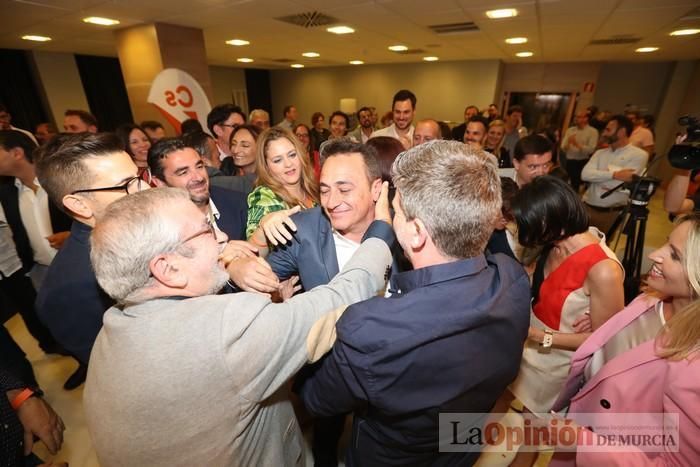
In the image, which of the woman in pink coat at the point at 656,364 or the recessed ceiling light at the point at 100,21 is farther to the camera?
the recessed ceiling light at the point at 100,21

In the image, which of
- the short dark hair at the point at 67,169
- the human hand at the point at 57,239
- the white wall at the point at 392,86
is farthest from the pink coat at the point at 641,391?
the white wall at the point at 392,86

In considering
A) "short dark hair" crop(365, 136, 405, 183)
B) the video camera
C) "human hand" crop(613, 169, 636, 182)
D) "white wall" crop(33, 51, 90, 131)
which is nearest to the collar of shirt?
"short dark hair" crop(365, 136, 405, 183)

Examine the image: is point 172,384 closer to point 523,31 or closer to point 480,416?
point 480,416

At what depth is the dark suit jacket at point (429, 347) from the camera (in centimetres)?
84

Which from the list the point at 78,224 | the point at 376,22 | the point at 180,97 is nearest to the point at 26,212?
the point at 78,224

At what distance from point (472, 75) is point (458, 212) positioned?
1087 cm

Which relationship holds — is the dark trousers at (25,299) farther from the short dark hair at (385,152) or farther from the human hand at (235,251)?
the short dark hair at (385,152)

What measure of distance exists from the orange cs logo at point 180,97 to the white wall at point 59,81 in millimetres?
5674

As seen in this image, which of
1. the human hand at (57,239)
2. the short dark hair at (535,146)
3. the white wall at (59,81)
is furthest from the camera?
the white wall at (59,81)

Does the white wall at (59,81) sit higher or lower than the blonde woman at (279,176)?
higher

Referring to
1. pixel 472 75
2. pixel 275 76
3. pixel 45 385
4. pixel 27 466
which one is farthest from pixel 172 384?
pixel 275 76

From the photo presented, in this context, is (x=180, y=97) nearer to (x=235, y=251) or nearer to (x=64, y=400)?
(x=64, y=400)

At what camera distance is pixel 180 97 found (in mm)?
4488

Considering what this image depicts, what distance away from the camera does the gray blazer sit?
786 millimetres
